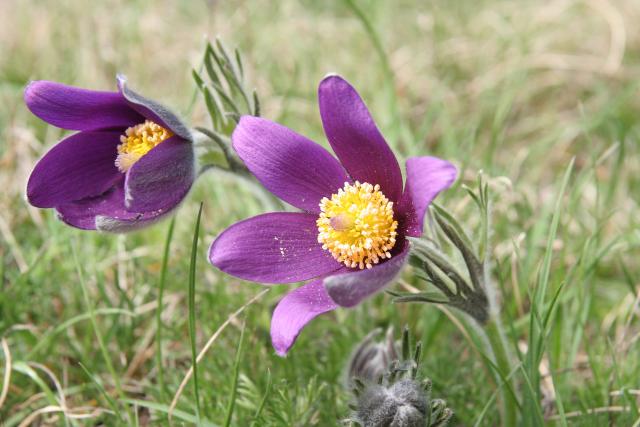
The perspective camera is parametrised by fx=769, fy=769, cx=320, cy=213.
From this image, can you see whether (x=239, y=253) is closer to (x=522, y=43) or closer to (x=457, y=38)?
(x=522, y=43)

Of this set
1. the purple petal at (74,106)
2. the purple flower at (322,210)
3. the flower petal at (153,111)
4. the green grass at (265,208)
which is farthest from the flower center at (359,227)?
the purple petal at (74,106)

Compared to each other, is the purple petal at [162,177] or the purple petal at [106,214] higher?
the purple petal at [162,177]

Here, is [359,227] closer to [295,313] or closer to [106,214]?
[295,313]

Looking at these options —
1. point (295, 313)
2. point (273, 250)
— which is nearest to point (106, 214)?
point (273, 250)

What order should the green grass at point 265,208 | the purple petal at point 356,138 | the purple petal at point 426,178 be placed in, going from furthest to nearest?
the green grass at point 265,208, the purple petal at point 356,138, the purple petal at point 426,178

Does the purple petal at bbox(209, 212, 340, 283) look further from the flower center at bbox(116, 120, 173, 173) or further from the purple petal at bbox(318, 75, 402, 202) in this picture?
the flower center at bbox(116, 120, 173, 173)

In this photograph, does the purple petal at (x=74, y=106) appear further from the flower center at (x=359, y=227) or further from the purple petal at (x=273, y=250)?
the flower center at (x=359, y=227)
